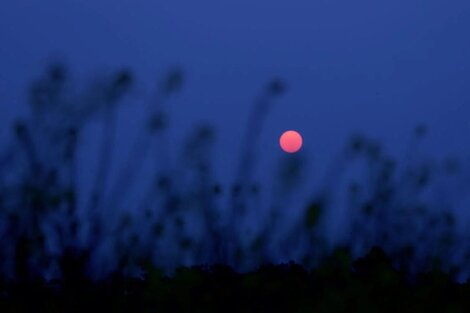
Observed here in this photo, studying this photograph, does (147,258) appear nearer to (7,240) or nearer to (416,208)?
(7,240)

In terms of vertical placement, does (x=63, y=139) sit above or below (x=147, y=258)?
above

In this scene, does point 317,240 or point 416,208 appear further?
point 416,208

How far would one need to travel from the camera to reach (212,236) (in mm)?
4914

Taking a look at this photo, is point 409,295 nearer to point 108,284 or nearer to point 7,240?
point 108,284

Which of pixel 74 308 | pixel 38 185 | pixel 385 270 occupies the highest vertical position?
pixel 38 185

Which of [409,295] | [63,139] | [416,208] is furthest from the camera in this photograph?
[416,208]

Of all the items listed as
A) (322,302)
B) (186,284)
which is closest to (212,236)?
(186,284)

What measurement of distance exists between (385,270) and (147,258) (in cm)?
132

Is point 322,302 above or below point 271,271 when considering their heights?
below

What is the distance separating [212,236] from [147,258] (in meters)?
0.42

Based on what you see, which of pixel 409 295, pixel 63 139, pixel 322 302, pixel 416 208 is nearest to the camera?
pixel 322 302

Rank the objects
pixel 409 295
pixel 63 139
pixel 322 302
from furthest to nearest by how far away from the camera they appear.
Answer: pixel 63 139
pixel 409 295
pixel 322 302

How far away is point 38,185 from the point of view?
4.66 meters

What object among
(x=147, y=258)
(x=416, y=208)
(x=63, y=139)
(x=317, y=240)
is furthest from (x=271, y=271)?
(x=63, y=139)
